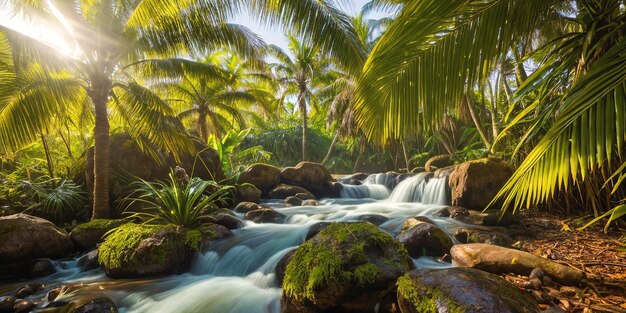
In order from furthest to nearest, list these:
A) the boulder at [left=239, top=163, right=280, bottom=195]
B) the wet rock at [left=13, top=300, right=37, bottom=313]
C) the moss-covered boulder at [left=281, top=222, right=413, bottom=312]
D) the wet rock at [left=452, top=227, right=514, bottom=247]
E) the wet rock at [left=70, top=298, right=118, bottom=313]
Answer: the boulder at [left=239, top=163, right=280, bottom=195]
the wet rock at [left=452, top=227, right=514, bottom=247]
the wet rock at [left=13, top=300, right=37, bottom=313]
the wet rock at [left=70, top=298, right=118, bottom=313]
the moss-covered boulder at [left=281, top=222, right=413, bottom=312]

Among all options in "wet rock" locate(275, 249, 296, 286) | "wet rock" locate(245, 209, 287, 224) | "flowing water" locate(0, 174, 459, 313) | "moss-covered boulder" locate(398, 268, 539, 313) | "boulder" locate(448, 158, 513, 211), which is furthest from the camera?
"wet rock" locate(245, 209, 287, 224)

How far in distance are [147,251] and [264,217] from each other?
9.58 ft

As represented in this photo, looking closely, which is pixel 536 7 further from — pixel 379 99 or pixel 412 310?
pixel 412 310

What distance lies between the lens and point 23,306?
3.34 metres

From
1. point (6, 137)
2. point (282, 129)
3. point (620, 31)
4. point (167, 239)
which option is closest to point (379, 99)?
point (620, 31)

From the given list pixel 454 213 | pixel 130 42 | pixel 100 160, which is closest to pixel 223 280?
pixel 100 160

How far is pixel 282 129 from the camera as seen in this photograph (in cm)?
2772

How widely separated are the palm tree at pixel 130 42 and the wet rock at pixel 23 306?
10.0ft

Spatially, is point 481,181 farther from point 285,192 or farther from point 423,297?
point 285,192

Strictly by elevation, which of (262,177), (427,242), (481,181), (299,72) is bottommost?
(427,242)

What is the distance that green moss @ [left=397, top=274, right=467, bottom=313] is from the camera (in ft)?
6.95

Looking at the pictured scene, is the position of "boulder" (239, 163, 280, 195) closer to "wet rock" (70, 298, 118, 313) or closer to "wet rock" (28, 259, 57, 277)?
"wet rock" (28, 259, 57, 277)

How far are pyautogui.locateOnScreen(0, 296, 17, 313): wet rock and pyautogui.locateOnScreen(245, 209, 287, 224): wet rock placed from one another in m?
4.01

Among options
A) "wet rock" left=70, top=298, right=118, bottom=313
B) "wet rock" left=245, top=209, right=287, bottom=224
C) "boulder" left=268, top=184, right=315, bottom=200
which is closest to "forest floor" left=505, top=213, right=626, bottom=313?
"wet rock" left=70, top=298, right=118, bottom=313
